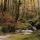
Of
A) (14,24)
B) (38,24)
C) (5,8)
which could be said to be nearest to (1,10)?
(5,8)

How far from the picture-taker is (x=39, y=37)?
3.07m

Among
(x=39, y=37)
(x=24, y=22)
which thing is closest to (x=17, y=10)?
(x=24, y=22)

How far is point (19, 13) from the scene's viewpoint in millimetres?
4730

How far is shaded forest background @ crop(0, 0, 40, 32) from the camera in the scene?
4.04 m

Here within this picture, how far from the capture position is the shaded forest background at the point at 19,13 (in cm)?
404

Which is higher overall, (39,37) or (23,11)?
(23,11)

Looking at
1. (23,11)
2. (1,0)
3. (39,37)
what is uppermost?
(1,0)

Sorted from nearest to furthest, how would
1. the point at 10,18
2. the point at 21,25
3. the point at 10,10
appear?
the point at 21,25
the point at 10,18
the point at 10,10

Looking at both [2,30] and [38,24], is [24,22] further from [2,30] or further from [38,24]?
[2,30]

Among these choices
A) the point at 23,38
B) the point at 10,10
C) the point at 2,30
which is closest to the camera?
the point at 23,38

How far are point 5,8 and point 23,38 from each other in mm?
2083

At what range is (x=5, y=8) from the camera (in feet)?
15.7

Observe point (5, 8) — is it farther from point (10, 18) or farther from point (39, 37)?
point (39, 37)

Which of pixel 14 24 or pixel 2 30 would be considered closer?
pixel 2 30
